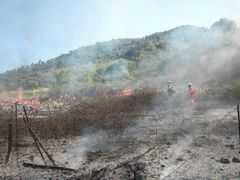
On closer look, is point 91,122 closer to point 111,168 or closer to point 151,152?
point 151,152

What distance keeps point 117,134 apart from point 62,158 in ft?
11.1

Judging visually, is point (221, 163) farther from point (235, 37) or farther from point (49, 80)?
point (49, 80)

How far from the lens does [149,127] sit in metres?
15.2

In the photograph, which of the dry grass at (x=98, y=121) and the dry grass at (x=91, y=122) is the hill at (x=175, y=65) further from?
the dry grass at (x=91, y=122)

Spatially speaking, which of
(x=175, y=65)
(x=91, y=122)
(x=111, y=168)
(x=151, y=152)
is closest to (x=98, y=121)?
(x=91, y=122)

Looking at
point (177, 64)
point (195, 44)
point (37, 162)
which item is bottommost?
point (37, 162)

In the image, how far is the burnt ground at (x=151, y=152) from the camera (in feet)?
29.8

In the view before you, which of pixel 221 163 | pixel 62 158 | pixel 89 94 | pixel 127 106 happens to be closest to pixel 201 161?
pixel 221 163

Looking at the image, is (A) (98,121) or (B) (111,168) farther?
(A) (98,121)

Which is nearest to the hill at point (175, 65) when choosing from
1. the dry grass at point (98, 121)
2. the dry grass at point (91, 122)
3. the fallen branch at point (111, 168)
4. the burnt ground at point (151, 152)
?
the dry grass at point (98, 121)

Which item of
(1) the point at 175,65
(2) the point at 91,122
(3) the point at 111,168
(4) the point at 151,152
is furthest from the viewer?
(1) the point at 175,65

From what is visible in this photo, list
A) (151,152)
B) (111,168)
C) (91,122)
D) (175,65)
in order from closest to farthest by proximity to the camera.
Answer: (111,168) < (151,152) < (91,122) < (175,65)

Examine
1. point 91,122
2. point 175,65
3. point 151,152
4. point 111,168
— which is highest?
point 175,65

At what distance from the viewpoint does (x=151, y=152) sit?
35.9 feet
